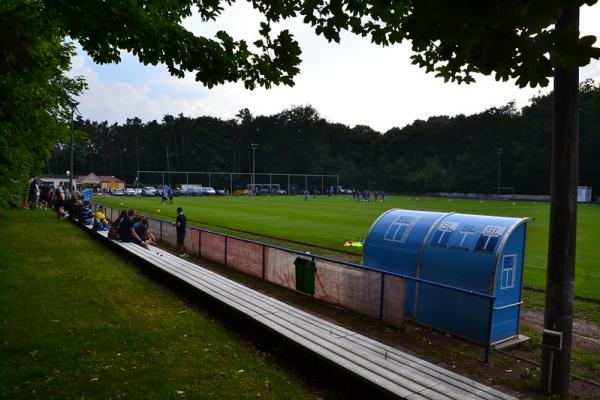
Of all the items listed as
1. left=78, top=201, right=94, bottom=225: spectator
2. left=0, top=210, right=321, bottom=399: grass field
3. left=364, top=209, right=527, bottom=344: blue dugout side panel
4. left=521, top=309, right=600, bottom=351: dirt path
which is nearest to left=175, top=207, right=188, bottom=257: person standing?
left=0, top=210, right=321, bottom=399: grass field

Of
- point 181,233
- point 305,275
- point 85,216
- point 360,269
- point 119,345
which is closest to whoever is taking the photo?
point 119,345

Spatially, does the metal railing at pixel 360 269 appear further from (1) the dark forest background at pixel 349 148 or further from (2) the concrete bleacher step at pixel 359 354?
(1) the dark forest background at pixel 349 148

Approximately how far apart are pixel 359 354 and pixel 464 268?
11.1ft

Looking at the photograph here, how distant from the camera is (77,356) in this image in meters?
6.21

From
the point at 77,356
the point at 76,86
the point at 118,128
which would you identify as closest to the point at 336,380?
the point at 77,356

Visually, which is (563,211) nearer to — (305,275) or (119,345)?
(305,275)

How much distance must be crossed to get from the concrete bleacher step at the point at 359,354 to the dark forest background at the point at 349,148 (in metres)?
82.8

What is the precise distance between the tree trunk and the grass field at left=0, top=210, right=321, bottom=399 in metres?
3.20

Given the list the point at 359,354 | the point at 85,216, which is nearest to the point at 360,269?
the point at 359,354

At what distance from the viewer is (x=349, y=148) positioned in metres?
125

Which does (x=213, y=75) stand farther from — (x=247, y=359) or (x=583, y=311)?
(x=583, y=311)

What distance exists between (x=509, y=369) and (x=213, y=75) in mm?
6268

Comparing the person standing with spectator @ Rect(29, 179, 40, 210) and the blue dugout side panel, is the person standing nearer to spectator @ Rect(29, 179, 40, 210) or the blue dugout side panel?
the blue dugout side panel

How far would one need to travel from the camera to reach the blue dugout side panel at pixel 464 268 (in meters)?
7.76
